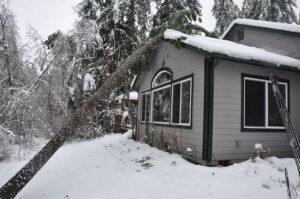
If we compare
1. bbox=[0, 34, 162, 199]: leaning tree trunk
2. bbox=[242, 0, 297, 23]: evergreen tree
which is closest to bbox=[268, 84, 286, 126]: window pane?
bbox=[0, 34, 162, 199]: leaning tree trunk

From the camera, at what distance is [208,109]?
611 cm

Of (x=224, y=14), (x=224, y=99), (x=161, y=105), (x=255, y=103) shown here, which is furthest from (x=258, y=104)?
(x=224, y=14)

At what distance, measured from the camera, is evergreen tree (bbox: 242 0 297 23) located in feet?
64.7

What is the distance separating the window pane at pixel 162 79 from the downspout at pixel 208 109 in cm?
239

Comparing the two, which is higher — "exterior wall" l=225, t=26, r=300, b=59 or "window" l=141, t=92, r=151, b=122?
"exterior wall" l=225, t=26, r=300, b=59

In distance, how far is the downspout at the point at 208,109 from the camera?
5.99 meters

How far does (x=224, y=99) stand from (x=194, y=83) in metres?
0.94

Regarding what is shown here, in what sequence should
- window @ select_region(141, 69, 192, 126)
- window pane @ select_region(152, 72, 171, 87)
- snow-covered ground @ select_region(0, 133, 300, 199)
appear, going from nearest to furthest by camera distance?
1. snow-covered ground @ select_region(0, 133, 300, 199)
2. window @ select_region(141, 69, 192, 126)
3. window pane @ select_region(152, 72, 171, 87)

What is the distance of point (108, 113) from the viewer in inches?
582

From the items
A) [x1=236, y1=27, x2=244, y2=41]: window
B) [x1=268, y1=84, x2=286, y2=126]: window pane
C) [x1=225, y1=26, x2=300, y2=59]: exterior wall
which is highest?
[x1=236, y1=27, x2=244, y2=41]: window

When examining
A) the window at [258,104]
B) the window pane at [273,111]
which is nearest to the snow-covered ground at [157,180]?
the window at [258,104]

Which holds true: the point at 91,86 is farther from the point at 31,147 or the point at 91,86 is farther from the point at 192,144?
the point at 192,144

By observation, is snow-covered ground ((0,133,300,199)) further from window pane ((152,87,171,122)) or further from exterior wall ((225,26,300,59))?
exterior wall ((225,26,300,59))

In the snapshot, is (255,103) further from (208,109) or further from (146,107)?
(146,107)
